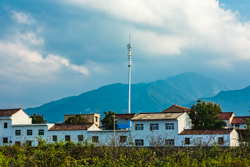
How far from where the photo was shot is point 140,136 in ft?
138

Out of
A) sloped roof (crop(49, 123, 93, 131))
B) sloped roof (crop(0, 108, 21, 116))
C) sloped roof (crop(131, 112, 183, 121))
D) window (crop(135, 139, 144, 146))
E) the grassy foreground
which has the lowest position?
window (crop(135, 139, 144, 146))

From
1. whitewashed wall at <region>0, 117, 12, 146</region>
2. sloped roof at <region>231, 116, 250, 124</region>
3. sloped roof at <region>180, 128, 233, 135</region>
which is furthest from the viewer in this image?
sloped roof at <region>231, 116, 250, 124</region>

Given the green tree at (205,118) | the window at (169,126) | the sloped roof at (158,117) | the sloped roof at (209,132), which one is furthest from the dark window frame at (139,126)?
the green tree at (205,118)

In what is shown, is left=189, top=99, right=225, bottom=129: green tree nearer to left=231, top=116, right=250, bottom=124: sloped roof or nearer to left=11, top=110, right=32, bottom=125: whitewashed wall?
left=231, top=116, right=250, bottom=124: sloped roof

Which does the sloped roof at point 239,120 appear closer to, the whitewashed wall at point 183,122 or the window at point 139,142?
the whitewashed wall at point 183,122

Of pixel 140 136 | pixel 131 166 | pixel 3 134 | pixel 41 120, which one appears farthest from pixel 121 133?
pixel 131 166

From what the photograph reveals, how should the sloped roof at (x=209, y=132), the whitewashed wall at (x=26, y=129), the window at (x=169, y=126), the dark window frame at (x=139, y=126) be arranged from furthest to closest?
the whitewashed wall at (x=26, y=129), the dark window frame at (x=139, y=126), the window at (x=169, y=126), the sloped roof at (x=209, y=132)

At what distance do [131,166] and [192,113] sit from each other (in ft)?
119

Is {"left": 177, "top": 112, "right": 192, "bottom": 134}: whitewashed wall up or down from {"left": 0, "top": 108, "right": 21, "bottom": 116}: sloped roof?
down

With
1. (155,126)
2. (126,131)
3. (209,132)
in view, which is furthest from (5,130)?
(209,132)

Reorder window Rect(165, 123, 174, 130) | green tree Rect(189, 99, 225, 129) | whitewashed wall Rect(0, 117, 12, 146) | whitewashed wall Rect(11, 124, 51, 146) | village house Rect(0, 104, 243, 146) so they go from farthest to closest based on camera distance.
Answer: whitewashed wall Rect(0, 117, 12, 146) < green tree Rect(189, 99, 225, 129) < whitewashed wall Rect(11, 124, 51, 146) < window Rect(165, 123, 174, 130) < village house Rect(0, 104, 243, 146)

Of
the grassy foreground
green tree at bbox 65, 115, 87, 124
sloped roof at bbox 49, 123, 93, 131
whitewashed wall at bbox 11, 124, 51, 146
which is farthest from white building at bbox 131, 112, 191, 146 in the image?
the grassy foreground

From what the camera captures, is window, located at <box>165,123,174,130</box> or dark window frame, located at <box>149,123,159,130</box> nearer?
window, located at <box>165,123,174,130</box>

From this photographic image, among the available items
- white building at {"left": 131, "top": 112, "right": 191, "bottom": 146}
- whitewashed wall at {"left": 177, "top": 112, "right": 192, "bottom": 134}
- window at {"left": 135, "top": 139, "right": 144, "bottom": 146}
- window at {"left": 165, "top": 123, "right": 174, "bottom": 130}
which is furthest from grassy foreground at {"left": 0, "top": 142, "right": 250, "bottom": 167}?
window at {"left": 135, "top": 139, "right": 144, "bottom": 146}
